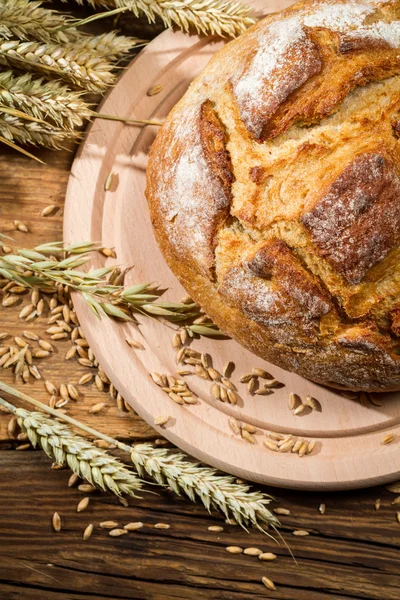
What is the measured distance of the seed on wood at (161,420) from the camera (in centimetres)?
207

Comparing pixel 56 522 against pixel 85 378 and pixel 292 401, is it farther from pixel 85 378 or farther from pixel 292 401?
pixel 292 401

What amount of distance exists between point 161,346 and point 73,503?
0.66 metres

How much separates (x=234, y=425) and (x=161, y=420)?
0.25 m

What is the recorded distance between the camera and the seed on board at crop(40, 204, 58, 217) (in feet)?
7.45

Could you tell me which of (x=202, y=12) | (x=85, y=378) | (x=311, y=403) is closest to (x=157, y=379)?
(x=85, y=378)

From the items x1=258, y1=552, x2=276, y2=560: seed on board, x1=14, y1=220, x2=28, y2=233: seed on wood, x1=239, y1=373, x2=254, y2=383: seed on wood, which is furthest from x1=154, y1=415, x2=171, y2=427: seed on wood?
x1=14, y1=220, x2=28, y2=233: seed on wood

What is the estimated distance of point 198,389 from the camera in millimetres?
2135

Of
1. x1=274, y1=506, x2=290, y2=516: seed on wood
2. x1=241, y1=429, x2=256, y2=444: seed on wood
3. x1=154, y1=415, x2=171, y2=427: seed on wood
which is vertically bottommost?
x1=274, y1=506, x2=290, y2=516: seed on wood

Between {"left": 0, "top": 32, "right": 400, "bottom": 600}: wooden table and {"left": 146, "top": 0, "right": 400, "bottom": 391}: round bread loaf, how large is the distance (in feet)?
2.28

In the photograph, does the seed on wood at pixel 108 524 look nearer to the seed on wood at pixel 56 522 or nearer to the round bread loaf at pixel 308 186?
the seed on wood at pixel 56 522

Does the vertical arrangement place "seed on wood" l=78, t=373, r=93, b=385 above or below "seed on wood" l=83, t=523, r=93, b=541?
above

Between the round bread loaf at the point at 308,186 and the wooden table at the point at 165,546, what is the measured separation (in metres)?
0.70

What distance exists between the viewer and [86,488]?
2.20 meters

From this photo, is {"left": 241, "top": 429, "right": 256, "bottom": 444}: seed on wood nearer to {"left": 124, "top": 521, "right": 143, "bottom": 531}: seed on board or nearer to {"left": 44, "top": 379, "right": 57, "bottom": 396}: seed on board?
{"left": 124, "top": 521, "right": 143, "bottom": 531}: seed on board
